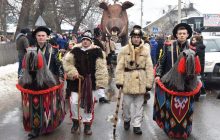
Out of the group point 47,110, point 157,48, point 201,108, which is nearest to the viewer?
point 47,110

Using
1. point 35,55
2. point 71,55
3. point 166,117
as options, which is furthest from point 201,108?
point 35,55

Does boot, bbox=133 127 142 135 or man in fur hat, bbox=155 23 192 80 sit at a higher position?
man in fur hat, bbox=155 23 192 80

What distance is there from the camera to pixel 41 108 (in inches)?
273

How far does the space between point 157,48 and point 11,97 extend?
7924 millimetres

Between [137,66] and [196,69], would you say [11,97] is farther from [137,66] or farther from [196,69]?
[196,69]

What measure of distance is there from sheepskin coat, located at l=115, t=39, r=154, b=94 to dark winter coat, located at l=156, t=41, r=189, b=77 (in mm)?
168

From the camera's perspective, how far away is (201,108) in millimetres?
10094

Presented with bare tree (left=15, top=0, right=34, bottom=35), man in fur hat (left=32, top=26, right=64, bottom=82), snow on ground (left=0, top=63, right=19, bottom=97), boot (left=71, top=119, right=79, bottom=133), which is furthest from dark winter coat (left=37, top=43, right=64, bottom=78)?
bare tree (left=15, top=0, right=34, bottom=35)

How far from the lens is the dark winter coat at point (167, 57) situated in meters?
7.06

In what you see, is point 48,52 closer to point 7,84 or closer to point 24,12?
point 7,84

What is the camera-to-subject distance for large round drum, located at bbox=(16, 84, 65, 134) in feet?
22.6

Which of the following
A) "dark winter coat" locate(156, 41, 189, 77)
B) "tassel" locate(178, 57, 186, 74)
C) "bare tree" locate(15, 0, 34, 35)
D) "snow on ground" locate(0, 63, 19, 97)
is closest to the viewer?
"tassel" locate(178, 57, 186, 74)

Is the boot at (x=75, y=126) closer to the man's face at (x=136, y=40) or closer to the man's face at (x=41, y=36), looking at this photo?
the man's face at (x=41, y=36)

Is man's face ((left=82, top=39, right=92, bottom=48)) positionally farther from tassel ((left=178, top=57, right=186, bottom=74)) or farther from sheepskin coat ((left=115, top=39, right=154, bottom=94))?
tassel ((left=178, top=57, right=186, bottom=74))
